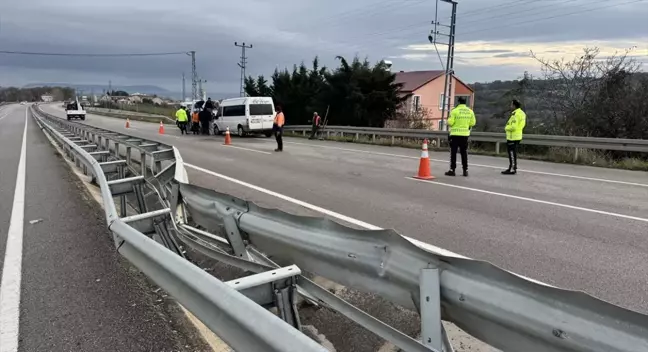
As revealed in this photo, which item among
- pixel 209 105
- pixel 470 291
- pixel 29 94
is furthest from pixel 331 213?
pixel 29 94

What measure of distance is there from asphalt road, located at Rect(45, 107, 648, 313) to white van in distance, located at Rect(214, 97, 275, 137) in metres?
12.0

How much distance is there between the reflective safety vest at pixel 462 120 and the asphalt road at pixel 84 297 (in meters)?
7.59

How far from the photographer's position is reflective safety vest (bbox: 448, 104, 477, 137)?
36.2 ft

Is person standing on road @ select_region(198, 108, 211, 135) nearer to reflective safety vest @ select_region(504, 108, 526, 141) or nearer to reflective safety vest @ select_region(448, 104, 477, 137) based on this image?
reflective safety vest @ select_region(448, 104, 477, 137)

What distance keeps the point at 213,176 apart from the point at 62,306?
7.83 m

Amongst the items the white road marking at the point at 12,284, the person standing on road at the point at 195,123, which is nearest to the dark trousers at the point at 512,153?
the white road marking at the point at 12,284

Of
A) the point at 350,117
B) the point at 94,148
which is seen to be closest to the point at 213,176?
the point at 94,148

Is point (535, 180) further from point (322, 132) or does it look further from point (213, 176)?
point (322, 132)

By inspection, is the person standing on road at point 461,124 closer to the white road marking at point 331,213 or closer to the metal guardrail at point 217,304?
the white road marking at point 331,213

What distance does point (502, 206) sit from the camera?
7.82 meters

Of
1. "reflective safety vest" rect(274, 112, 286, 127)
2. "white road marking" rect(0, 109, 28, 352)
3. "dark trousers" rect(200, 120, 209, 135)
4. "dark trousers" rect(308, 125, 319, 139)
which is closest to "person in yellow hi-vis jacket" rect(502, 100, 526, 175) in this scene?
"reflective safety vest" rect(274, 112, 286, 127)

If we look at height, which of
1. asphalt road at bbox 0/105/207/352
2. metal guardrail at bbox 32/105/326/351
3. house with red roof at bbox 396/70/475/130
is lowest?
asphalt road at bbox 0/105/207/352

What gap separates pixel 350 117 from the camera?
102ft

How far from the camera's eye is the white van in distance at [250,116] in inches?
1037
